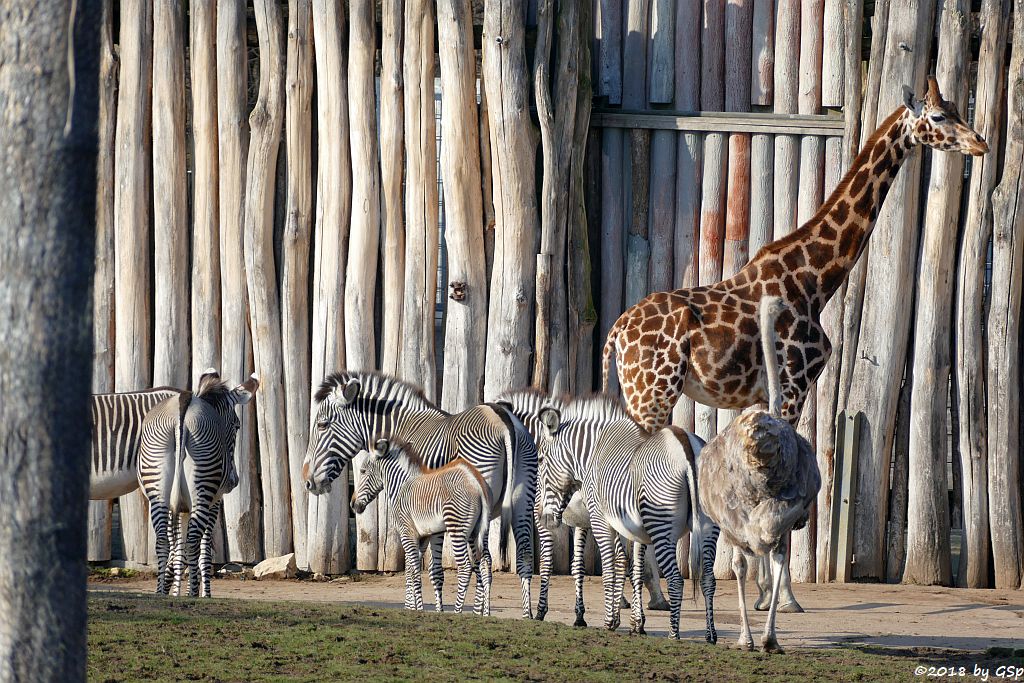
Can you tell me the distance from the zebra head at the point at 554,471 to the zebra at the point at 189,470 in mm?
2240

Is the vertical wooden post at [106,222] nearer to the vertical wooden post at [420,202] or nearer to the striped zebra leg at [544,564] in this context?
the vertical wooden post at [420,202]

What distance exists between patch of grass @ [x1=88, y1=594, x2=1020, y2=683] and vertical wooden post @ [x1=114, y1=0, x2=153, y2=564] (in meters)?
3.67

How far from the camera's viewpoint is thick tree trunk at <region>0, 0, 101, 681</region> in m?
3.38

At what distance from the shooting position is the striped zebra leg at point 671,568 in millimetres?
7543

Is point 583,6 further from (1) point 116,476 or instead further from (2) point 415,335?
(1) point 116,476

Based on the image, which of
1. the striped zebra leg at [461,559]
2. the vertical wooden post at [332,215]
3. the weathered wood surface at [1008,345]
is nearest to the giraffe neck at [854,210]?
the weathered wood surface at [1008,345]

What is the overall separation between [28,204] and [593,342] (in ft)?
25.8

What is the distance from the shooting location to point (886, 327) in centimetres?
1049

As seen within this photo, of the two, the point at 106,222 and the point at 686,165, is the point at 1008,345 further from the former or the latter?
the point at 106,222

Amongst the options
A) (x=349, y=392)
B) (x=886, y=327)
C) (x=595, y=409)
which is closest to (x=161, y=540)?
(x=349, y=392)

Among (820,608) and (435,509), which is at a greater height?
(435,509)

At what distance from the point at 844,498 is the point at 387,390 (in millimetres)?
3663

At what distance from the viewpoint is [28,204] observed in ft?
11.2

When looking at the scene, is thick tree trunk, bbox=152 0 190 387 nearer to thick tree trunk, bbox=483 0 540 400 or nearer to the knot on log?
the knot on log
